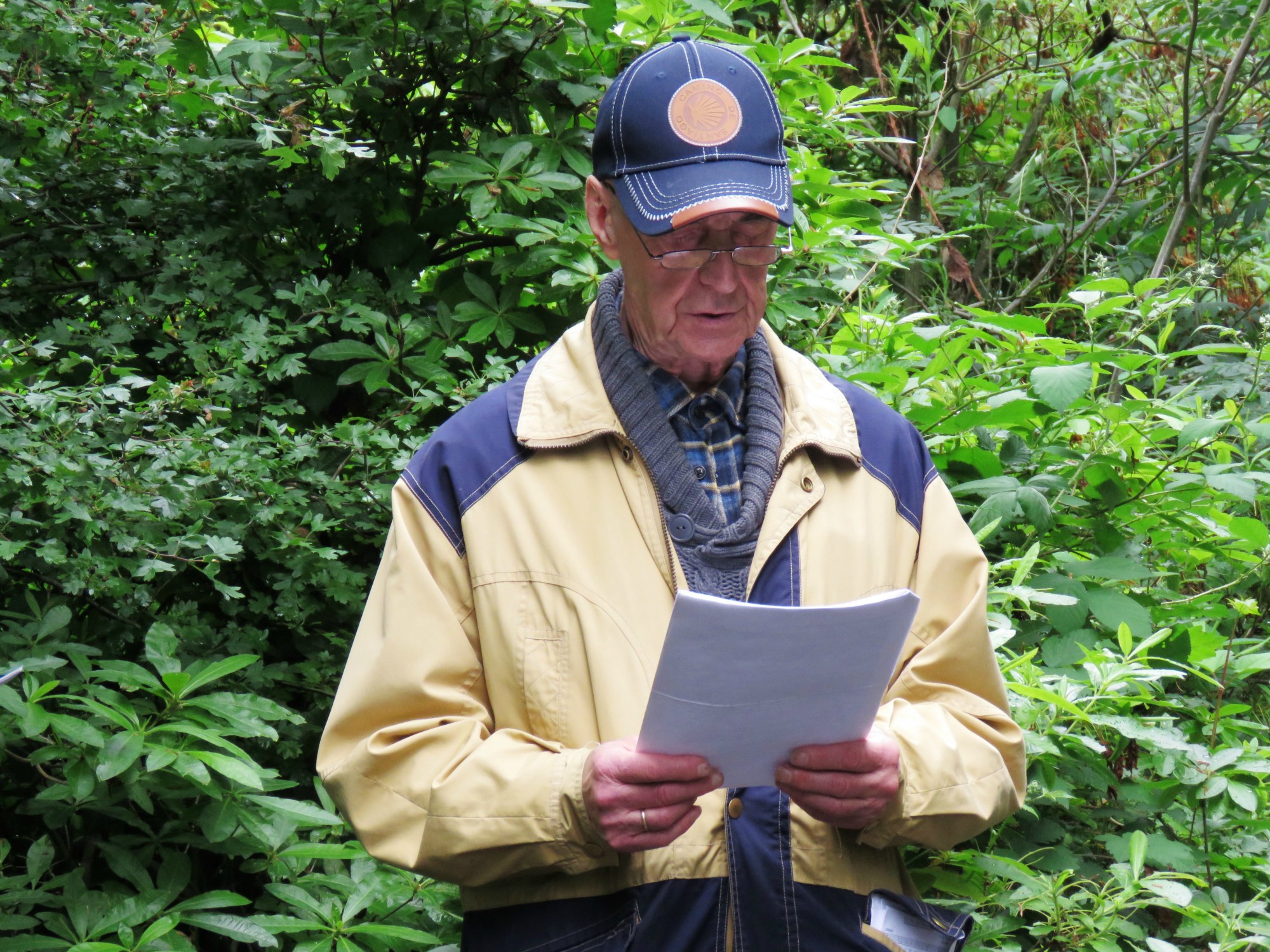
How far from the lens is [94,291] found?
3.04 metres

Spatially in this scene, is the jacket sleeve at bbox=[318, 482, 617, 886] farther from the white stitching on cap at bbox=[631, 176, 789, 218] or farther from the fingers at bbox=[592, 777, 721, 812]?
the white stitching on cap at bbox=[631, 176, 789, 218]

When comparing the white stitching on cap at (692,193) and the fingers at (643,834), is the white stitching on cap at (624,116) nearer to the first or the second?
the white stitching on cap at (692,193)

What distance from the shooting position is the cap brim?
5.70 feet

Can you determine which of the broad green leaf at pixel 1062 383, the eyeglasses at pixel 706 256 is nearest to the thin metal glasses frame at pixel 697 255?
the eyeglasses at pixel 706 256

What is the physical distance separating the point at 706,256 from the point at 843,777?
0.80 m

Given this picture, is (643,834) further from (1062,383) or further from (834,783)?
(1062,383)

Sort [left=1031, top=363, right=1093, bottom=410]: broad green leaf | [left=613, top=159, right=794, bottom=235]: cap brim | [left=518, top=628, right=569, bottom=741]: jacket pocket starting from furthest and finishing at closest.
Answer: [left=1031, top=363, right=1093, bottom=410]: broad green leaf → [left=613, top=159, right=794, bottom=235]: cap brim → [left=518, top=628, right=569, bottom=741]: jacket pocket

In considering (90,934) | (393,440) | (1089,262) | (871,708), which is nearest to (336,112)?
(393,440)

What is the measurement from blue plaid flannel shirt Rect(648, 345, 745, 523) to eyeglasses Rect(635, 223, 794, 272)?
177mm

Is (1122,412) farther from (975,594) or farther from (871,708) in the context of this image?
(871,708)

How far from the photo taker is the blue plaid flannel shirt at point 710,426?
184 cm

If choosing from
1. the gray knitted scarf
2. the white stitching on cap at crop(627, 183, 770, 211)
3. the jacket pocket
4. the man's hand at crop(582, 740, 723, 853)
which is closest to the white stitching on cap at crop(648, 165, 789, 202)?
the white stitching on cap at crop(627, 183, 770, 211)

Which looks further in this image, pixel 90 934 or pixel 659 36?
pixel 659 36

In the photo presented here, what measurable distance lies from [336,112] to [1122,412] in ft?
6.97
